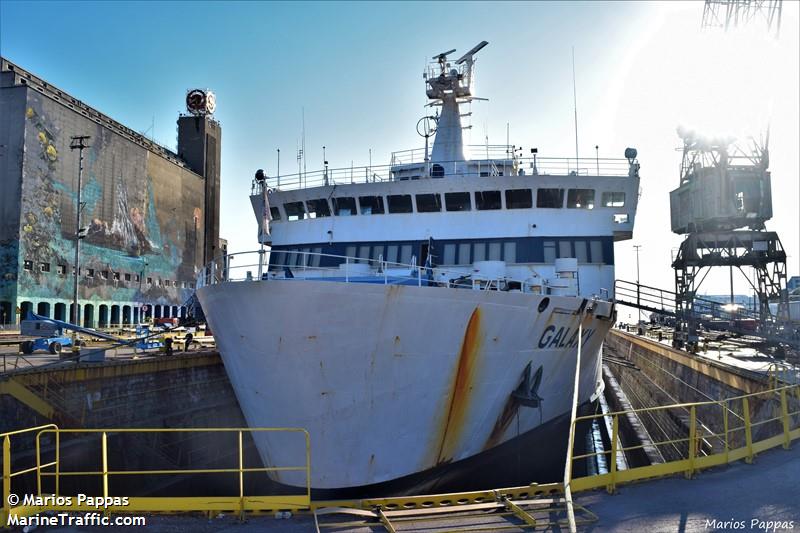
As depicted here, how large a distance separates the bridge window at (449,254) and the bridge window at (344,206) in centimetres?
275

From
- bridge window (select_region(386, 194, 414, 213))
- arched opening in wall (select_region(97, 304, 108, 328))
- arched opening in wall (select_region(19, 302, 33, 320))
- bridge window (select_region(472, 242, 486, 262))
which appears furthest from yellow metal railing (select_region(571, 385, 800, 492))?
arched opening in wall (select_region(97, 304, 108, 328))

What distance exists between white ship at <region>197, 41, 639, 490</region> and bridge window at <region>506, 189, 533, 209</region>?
0.04 meters

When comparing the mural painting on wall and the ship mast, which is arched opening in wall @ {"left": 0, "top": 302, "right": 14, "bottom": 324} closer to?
the mural painting on wall

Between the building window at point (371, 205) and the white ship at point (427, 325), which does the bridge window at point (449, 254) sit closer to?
the white ship at point (427, 325)

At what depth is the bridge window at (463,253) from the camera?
1418cm

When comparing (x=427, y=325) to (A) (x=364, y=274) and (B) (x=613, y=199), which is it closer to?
(A) (x=364, y=274)

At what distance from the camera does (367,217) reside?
49.5 feet

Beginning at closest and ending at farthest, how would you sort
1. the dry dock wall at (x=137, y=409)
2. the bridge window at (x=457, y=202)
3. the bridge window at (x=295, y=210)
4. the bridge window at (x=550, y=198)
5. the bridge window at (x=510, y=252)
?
the dry dock wall at (x=137, y=409)
the bridge window at (x=510, y=252)
the bridge window at (x=550, y=198)
the bridge window at (x=457, y=202)
the bridge window at (x=295, y=210)

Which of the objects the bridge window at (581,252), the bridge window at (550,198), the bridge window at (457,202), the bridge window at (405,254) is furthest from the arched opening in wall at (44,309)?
the bridge window at (581,252)

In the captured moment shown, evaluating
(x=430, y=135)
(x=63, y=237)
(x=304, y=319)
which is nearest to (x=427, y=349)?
(x=304, y=319)

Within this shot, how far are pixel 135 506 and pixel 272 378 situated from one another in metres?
2.87

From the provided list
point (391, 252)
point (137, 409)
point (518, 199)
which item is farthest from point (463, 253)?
point (137, 409)

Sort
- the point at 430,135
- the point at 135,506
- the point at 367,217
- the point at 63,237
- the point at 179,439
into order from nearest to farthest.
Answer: the point at 135,506 → the point at 367,217 → the point at 179,439 → the point at 430,135 → the point at 63,237

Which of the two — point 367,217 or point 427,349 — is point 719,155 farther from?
point 427,349
